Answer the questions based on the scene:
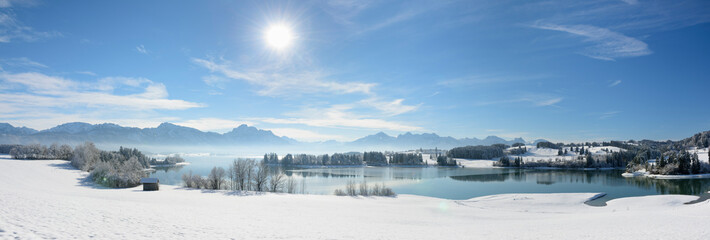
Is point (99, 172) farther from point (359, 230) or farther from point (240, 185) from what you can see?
point (359, 230)

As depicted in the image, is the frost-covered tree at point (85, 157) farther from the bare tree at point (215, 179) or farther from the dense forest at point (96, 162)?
the bare tree at point (215, 179)

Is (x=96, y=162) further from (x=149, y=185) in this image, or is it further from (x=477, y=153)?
(x=477, y=153)

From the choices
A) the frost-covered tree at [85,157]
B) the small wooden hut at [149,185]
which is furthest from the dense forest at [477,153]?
the small wooden hut at [149,185]

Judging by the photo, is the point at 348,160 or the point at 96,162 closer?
the point at 96,162

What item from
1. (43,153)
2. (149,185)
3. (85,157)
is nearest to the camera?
(149,185)

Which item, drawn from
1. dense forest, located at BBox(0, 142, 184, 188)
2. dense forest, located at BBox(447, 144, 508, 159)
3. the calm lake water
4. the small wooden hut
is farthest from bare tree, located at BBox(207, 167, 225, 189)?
dense forest, located at BBox(447, 144, 508, 159)

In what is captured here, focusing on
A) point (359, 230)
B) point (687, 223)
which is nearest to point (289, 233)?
point (359, 230)

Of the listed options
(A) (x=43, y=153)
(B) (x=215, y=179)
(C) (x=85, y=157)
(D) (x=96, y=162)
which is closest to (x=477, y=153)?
(B) (x=215, y=179)

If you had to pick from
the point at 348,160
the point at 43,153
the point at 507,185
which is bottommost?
the point at 348,160

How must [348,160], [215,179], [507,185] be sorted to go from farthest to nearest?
[348,160], [507,185], [215,179]

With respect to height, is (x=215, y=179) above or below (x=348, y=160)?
above

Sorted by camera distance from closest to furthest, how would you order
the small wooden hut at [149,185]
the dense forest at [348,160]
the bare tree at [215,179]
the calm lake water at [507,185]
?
the small wooden hut at [149,185] < the bare tree at [215,179] < the calm lake water at [507,185] < the dense forest at [348,160]

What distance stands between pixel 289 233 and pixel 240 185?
147ft

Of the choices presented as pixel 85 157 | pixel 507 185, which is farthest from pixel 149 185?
pixel 507 185
